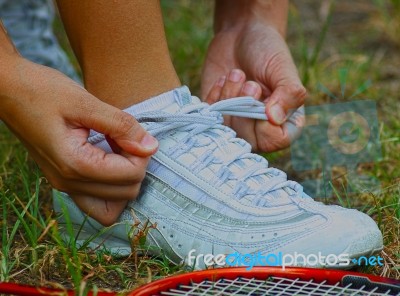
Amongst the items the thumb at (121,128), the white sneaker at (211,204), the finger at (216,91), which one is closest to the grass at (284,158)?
the white sneaker at (211,204)

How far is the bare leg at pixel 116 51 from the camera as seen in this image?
5.31 feet

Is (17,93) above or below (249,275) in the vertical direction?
above

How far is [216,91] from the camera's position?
2.06m

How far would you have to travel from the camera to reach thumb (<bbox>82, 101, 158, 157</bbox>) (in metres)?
1.53

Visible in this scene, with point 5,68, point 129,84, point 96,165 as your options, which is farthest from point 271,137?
point 5,68

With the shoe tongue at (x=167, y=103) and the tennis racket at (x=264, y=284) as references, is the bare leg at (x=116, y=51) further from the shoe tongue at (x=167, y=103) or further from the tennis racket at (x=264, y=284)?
the tennis racket at (x=264, y=284)

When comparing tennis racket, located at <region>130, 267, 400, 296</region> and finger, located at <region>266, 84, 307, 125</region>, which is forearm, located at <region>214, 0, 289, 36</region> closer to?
finger, located at <region>266, 84, 307, 125</region>

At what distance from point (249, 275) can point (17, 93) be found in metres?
0.52

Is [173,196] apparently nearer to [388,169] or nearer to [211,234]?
[211,234]

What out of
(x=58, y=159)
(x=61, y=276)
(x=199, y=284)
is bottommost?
(x=61, y=276)

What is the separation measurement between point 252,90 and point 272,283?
2.27 feet

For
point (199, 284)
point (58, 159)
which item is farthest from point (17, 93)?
point (199, 284)

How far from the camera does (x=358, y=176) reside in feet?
7.00

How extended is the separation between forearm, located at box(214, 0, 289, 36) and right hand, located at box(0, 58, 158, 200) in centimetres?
69
